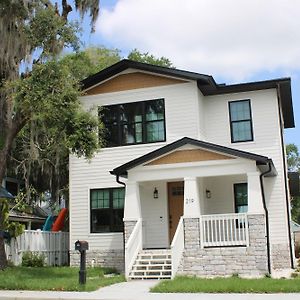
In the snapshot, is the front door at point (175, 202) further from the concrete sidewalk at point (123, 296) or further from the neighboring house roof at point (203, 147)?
the concrete sidewalk at point (123, 296)

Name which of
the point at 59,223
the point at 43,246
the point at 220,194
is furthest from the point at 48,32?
the point at 59,223

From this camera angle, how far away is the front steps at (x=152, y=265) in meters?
15.9

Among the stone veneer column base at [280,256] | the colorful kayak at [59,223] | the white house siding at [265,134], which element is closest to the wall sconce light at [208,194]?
the white house siding at [265,134]

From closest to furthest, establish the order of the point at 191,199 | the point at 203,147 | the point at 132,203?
the point at 191,199 < the point at 203,147 < the point at 132,203

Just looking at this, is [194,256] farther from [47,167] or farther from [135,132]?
[47,167]

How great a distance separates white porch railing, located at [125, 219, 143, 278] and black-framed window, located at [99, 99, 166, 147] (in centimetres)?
417

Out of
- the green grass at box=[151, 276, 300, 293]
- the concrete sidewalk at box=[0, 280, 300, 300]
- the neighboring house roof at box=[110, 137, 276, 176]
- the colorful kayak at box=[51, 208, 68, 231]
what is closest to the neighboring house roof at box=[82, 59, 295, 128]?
the neighboring house roof at box=[110, 137, 276, 176]

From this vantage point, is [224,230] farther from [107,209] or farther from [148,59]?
[148,59]

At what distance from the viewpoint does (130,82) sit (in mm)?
20922

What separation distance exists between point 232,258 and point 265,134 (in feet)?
18.8

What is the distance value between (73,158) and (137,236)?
5.42 metres

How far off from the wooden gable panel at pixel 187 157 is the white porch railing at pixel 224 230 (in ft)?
6.44

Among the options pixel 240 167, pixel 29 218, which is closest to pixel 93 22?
pixel 240 167

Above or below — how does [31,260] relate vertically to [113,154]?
below
